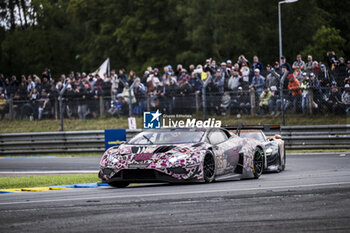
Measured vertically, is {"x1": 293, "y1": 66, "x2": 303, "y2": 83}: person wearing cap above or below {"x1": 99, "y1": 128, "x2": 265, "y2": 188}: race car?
above

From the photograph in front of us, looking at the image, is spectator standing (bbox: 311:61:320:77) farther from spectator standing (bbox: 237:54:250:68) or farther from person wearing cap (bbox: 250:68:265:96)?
spectator standing (bbox: 237:54:250:68)

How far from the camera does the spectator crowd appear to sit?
2375 cm

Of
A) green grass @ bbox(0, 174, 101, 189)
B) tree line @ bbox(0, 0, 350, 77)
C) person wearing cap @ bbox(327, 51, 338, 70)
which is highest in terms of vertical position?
tree line @ bbox(0, 0, 350, 77)

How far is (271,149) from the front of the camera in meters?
17.5

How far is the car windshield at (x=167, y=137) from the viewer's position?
14227 millimetres

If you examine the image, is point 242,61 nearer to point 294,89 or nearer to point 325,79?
point 294,89

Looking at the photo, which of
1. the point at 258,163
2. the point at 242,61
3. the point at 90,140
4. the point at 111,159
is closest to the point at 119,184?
the point at 111,159

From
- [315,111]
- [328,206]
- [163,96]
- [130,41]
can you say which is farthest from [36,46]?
[328,206]

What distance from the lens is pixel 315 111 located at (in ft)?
79.0

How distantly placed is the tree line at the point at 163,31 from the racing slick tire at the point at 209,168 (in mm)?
34720

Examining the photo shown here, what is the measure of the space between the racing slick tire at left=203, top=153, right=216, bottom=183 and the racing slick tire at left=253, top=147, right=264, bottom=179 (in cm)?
180

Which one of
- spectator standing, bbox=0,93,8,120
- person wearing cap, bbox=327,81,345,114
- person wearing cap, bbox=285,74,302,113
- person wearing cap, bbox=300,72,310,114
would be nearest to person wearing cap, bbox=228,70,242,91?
person wearing cap, bbox=285,74,302,113

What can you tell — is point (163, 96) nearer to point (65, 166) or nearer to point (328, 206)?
point (65, 166)

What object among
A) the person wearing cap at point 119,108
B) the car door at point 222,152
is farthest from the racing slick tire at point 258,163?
the person wearing cap at point 119,108
